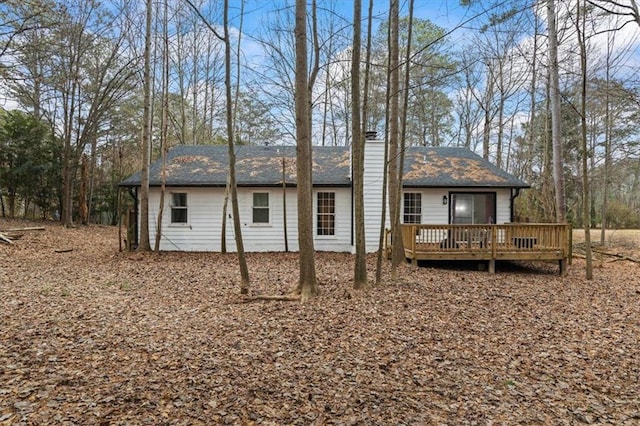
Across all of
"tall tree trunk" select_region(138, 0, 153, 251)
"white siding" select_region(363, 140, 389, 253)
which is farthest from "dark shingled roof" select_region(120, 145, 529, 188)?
"tall tree trunk" select_region(138, 0, 153, 251)

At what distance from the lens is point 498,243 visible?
9523 millimetres

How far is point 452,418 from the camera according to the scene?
2.90 m

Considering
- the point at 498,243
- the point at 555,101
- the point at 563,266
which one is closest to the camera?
the point at 563,266

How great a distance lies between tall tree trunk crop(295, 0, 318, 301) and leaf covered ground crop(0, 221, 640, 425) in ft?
1.79

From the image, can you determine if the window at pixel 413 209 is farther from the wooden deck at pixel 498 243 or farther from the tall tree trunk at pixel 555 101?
the tall tree trunk at pixel 555 101

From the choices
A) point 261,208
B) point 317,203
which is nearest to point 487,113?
point 317,203

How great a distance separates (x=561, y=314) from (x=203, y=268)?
7614 mm

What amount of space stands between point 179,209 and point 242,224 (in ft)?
7.14

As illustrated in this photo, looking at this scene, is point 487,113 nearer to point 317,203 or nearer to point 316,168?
point 316,168

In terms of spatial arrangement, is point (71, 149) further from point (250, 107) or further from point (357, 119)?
point (357, 119)

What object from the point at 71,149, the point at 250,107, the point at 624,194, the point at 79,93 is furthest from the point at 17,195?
the point at 624,194

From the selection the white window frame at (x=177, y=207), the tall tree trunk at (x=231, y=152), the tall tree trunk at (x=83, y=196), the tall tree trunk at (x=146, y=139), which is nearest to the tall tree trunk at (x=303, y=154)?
the tall tree trunk at (x=231, y=152)

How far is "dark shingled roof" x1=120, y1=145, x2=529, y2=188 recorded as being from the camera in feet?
40.3

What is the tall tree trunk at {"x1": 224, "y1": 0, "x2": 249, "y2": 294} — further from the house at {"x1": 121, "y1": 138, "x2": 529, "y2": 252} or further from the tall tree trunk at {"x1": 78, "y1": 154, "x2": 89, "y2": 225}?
the tall tree trunk at {"x1": 78, "y1": 154, "x2": 89, "y2": 225}
